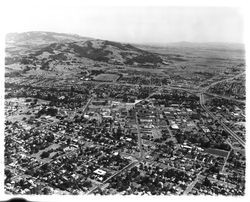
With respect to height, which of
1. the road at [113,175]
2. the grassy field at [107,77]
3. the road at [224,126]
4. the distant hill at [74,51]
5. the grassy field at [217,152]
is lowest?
the grassy field at [217,152]

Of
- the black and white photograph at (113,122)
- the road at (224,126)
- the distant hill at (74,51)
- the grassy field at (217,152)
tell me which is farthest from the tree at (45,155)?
the road at (224,126)

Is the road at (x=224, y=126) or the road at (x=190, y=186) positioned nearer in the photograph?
the road at (x=190, y=186)

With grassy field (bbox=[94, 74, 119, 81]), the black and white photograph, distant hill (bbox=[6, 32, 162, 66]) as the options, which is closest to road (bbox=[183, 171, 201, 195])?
the black and white photograph

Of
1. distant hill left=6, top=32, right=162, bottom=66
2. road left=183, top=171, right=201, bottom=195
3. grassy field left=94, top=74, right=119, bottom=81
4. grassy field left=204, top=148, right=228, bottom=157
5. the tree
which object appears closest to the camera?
road left=183, top=171, right=201, bottom=195

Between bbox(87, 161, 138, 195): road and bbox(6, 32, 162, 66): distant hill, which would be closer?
bbox(87, 161, 138, 195): road

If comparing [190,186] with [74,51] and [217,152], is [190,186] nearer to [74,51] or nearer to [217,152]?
[217,152]

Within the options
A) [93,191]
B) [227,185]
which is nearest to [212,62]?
[227,185]

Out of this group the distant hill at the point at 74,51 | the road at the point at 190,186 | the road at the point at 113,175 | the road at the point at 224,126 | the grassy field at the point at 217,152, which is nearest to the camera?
the road at the point at 113,175

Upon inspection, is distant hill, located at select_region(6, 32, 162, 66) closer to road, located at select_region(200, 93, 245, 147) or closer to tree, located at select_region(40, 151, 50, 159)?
tree, located at select_region(40, 151, 50, 159)

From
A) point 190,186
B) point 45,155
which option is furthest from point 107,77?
point 190,186

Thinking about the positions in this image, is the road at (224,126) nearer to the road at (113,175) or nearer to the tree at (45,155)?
the road at (113,175)

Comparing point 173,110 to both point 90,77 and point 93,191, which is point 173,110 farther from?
point 93,191

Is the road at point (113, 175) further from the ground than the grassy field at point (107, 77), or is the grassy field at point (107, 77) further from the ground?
the grassy field at point (107, 77)
